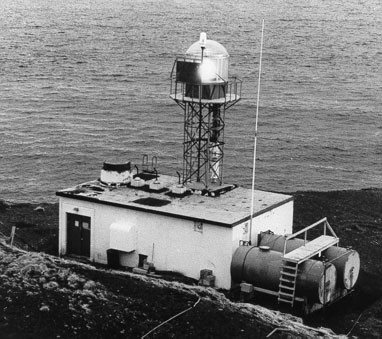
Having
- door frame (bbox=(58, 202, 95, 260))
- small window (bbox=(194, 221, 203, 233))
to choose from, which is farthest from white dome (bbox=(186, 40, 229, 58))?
door frame (bbox=(58, 202, 95, 260))

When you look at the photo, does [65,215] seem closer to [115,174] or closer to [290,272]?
[115,174]

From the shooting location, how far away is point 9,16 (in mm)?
152625

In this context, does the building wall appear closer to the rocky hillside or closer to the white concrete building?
the white concrete building

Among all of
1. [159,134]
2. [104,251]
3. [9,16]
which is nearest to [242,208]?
[104,251]

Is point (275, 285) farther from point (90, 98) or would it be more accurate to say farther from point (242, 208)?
point (90, 98)

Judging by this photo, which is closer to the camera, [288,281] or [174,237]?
[288,281]

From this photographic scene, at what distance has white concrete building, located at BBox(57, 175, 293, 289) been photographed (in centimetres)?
2967

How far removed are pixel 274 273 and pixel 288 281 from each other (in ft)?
2.56

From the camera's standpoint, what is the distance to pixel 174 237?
30.3 metres

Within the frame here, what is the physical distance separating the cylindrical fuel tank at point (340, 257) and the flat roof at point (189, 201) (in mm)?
1224

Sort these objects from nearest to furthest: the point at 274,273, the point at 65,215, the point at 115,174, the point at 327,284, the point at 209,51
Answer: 1. the point at 327,284
2. the point at 274,273
3. the point at 65,215
4. the point at 209,51
5. the point at 115,174

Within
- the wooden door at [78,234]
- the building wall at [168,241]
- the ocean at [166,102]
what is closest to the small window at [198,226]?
the building wall at [168,241]

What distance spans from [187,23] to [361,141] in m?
80.9

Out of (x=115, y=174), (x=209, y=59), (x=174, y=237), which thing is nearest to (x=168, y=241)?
(x=174, y=237)
